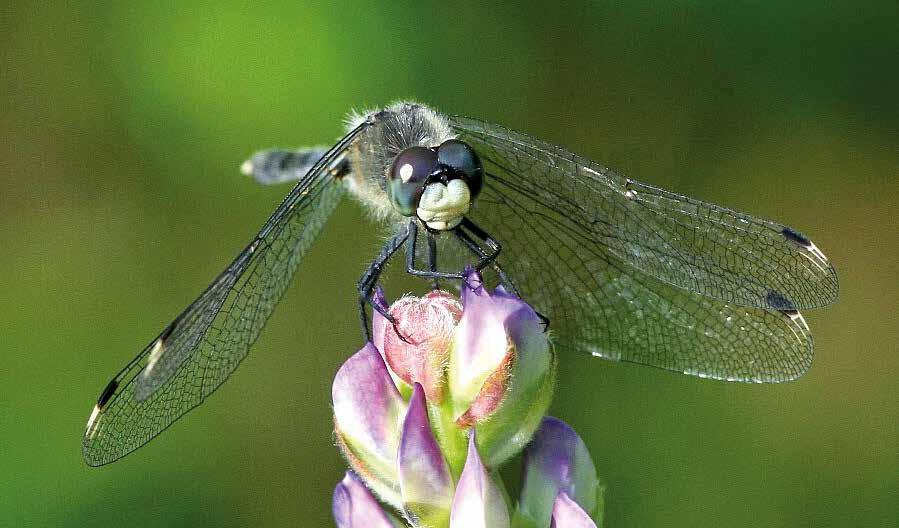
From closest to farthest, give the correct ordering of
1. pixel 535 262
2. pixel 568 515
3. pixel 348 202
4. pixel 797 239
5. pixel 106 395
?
pixel 568 515, pixel 106 395, pixel 797 239, pixel 535 262, pixel 348 202

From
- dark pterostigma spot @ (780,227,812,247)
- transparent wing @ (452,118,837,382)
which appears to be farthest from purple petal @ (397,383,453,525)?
dark pterostigma spot @ (780,227,812,247)

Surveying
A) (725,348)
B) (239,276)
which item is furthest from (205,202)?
(725,348)

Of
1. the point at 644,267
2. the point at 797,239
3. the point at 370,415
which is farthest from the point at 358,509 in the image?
the point at 797,239

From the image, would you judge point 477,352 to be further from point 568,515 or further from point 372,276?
point 372,276

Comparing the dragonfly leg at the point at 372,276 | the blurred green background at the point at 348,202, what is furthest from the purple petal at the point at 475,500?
the blurred green background at the point at 348,202

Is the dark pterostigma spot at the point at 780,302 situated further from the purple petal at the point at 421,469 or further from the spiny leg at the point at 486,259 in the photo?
the purple petal at the point at 421,469

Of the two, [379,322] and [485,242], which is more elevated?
[485,242]

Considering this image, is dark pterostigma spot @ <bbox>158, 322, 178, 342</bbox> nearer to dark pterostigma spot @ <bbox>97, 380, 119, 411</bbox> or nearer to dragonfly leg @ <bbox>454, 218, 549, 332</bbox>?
dark pterostigma spot @ <bbox>97, 380, 119, 411</bbox>
